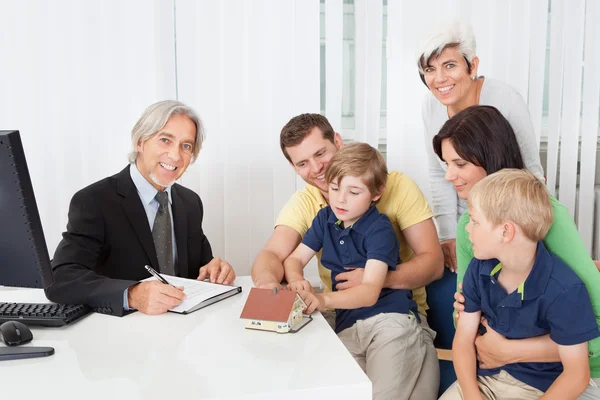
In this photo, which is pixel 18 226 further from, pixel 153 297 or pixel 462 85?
pixel 462 85

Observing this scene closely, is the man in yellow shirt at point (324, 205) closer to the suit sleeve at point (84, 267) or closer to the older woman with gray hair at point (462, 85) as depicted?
the older woman with gray hair at point (462, 85)

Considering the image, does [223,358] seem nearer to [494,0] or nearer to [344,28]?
[344,28]

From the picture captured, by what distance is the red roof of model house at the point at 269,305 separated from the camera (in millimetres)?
1547

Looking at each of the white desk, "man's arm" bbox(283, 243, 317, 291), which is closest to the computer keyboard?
the white desk

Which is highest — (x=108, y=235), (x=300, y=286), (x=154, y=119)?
(x=154, y=119)

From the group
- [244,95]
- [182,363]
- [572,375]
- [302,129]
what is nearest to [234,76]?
[244,95]

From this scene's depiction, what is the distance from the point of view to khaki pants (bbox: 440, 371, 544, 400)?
66.2 inches

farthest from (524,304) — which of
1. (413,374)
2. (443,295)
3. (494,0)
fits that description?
(494,0)

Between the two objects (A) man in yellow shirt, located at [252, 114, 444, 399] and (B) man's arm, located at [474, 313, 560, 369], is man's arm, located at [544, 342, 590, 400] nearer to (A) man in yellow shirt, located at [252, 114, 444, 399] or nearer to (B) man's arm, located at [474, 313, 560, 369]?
(B) man's arm, located at [474, 313, 560, 369]

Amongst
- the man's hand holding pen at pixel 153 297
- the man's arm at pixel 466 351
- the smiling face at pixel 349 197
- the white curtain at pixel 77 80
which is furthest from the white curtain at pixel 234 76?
the man's arm at pixel 466 351

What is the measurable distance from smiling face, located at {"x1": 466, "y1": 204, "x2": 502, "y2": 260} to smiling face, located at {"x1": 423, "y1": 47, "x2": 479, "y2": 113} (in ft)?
2.98

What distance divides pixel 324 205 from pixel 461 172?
610 millimetres

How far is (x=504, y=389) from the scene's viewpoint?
5.62 feet

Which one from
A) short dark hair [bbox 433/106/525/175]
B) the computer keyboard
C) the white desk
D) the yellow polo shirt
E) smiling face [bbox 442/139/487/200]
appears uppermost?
short dark hair [bbox 433/106/525/175]
